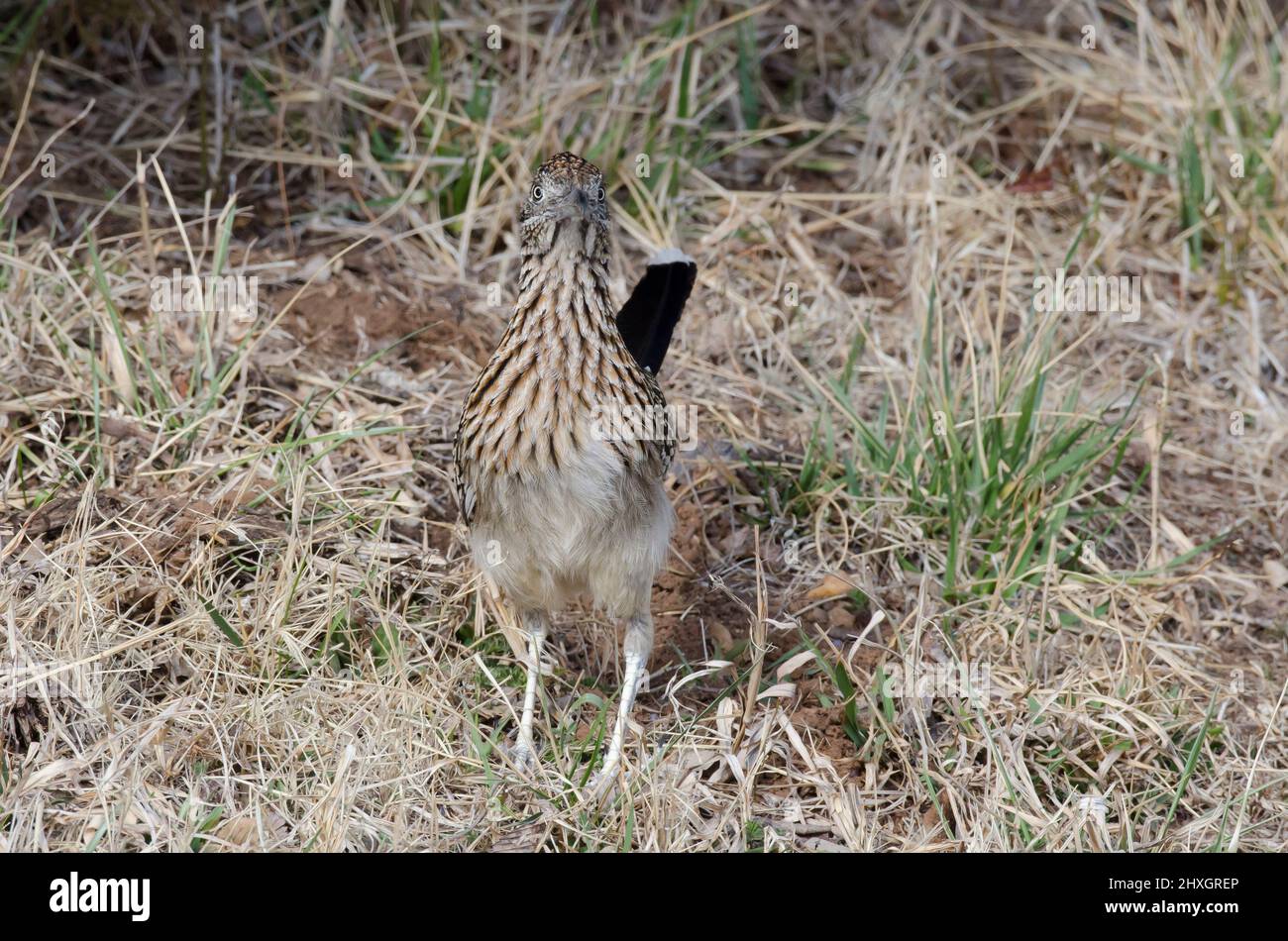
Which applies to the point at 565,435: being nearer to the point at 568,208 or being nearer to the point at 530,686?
the point at 568,208

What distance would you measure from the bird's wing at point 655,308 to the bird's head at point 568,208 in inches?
30.8

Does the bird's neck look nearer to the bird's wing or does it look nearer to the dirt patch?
the bird's wing

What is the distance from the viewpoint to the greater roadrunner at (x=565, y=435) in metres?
4.01

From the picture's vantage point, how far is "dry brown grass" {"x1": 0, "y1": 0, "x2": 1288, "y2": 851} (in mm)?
4055

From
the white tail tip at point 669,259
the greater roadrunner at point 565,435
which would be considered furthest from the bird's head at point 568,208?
the white tail tip at point 669,259

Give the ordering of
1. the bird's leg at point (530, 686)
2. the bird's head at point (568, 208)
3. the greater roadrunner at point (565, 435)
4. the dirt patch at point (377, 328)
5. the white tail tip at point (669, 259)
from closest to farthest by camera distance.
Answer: the bird's head at point (568, 208) < the greater roadrunner at point (565, 435) < the bird's leg at point (530, 686) < the white tail tip at point (669, 259) < the dirt patch at point (377, 328)

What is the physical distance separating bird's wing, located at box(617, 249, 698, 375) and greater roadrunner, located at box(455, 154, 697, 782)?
0.66 meters

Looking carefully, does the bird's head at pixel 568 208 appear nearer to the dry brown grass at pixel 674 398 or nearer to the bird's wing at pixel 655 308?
the bird's wing at pixel 655 308

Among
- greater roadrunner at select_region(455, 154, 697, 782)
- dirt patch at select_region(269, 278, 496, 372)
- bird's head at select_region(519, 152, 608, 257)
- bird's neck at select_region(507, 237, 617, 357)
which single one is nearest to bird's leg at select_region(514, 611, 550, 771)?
greater roadrunner at select_region(455, 154, 697, 782)

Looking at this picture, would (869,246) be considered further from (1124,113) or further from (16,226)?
(16,226)

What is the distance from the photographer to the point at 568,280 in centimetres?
403

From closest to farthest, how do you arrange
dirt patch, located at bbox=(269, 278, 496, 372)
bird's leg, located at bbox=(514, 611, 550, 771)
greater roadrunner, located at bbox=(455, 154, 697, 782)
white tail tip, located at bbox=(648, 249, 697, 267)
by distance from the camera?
greater roadrunner, located at bbox=(455, 154, 697, 782)
bird's leg, located at bbox=(514, 611, 550, 771)
white tail tip, located at bbox=(648, 249, 697, 267)
dirt patch, located at bbox=(269, 278, 496, 372)

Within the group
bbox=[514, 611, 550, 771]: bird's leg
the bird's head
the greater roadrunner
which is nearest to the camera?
the bird's head

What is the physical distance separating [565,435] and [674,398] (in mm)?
1704
